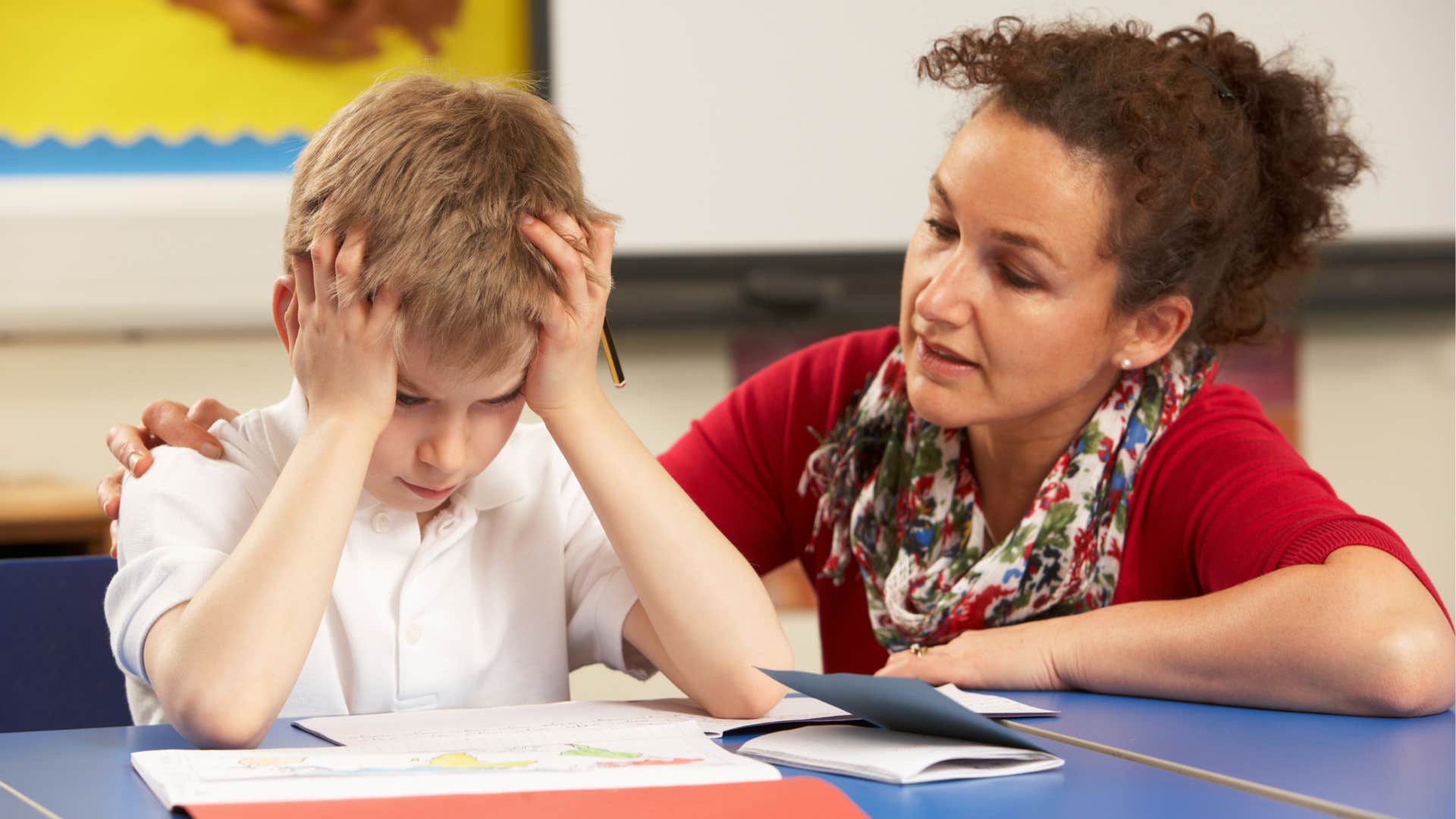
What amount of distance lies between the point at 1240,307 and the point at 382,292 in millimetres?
927

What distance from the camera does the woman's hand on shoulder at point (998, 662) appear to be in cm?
114

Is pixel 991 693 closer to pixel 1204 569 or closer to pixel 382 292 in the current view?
pixel 1204 569

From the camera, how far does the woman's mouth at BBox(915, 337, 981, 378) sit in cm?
133

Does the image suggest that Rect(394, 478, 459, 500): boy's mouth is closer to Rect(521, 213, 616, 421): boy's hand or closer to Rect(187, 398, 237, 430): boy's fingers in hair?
Rect(521, 213, 616, 421): boy's hand

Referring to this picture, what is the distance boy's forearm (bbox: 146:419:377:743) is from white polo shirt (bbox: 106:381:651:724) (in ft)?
0.18

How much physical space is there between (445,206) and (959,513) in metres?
0.68

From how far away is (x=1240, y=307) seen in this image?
146 centimetres

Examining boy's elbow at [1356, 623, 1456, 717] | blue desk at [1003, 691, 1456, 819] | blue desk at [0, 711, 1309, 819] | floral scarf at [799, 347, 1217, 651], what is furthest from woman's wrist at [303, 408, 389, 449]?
boy's elbow at [1356, 623, 1456, 717]

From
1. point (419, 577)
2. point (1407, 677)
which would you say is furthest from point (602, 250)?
point (1407, 677)

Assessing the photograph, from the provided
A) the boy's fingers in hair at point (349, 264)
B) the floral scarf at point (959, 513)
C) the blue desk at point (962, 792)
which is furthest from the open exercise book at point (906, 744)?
the floral scarf at point (959, 513)

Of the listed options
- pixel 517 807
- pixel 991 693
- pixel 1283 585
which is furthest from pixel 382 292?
pixel 1283 585

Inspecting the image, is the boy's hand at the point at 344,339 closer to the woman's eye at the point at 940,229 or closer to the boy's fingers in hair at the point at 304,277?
the boy's fingers in hair at the point at 304,277

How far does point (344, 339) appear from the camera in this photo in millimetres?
948

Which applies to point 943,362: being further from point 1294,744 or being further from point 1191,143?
point 1294,744
